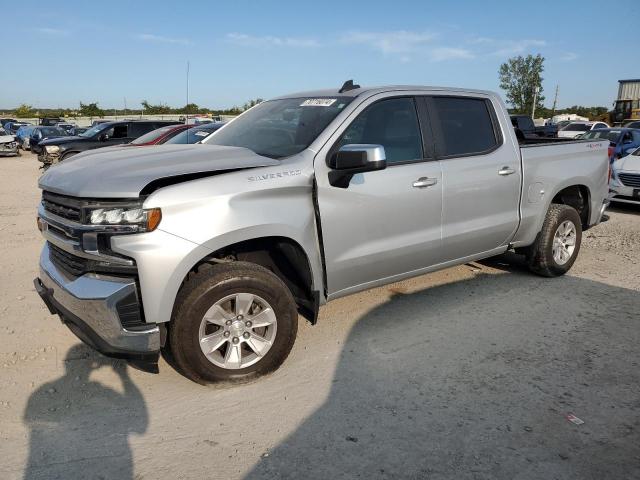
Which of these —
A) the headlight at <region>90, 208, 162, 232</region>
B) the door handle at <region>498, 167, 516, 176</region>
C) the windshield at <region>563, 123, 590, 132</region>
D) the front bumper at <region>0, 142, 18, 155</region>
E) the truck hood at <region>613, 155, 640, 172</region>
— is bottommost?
the front bumper at <region>0, 142, 18, 155</region>

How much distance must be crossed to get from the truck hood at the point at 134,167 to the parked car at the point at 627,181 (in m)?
8.59

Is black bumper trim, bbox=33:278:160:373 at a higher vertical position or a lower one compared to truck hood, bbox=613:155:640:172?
lower

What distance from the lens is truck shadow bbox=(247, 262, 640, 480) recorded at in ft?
8.48

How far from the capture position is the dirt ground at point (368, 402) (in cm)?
259

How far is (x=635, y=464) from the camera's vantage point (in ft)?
8.44

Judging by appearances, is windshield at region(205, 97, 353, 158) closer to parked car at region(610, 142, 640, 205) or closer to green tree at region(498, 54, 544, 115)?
parked car at region(610, 142, 640, 205)

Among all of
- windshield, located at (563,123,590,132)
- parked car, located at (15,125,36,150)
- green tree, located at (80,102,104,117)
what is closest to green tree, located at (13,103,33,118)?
green tree, located at (80,102,104,117)

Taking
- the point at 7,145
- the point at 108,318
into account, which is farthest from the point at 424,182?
the point at 7,145

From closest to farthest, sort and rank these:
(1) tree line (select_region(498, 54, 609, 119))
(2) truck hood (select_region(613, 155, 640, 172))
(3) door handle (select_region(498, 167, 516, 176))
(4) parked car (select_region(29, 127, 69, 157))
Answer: (3) door handle (select_region(498, 167, 516, 176)), (2) truck hood (select_region(613, 155, 640, 172)), (4) parked car (select_region(29, 127, 69, 157)), (1) tree line (select_region(498, 54, 609, 119))

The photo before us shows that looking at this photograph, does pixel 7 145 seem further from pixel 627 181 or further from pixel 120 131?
pixel 627 181

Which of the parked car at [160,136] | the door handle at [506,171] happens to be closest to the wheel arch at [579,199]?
the door handle at [506,171]

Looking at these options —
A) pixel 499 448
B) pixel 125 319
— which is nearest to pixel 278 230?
pixel 125 319

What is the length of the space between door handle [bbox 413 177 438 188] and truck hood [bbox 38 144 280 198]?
119cm

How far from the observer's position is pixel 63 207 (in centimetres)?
317
